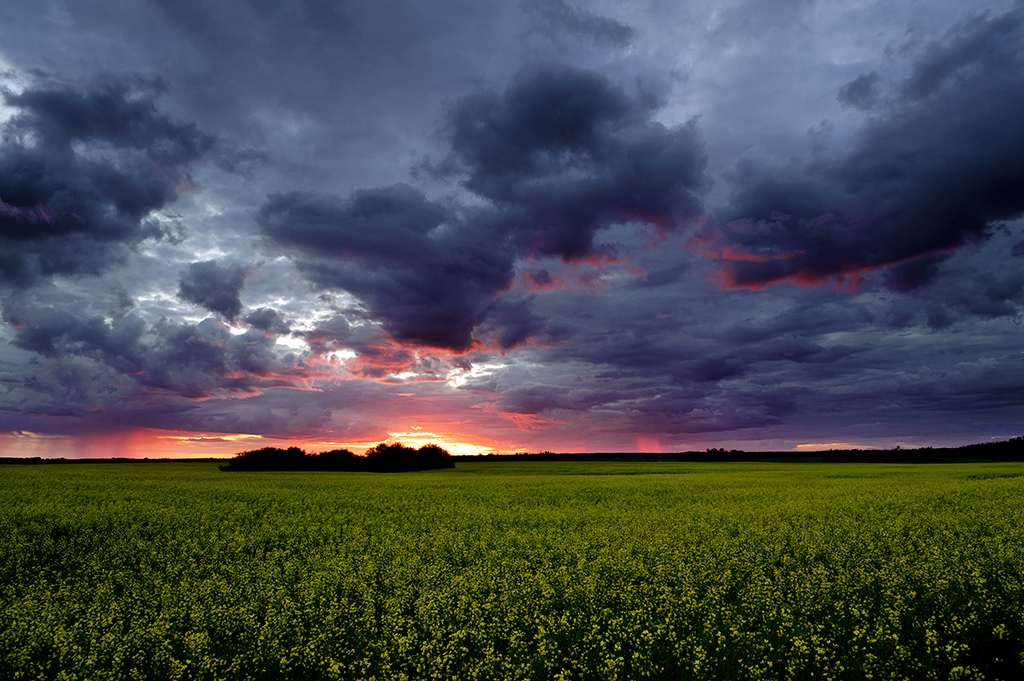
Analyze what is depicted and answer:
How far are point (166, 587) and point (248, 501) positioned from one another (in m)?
13.1

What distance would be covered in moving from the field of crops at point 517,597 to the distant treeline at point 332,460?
4396cm

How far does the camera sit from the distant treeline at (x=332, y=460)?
187ft

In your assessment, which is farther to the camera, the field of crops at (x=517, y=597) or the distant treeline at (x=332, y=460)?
the distant treeline at (x=332, y=460)

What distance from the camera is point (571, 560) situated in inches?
386

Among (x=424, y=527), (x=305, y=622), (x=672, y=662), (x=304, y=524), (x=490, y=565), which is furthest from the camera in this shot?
(x=304, y=524)

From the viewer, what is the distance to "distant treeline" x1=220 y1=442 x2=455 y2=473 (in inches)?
2245

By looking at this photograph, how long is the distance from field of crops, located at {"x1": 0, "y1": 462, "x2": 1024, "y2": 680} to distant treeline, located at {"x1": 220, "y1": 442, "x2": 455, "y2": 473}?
44.0 metres

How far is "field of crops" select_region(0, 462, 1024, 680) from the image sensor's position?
5.71 metres

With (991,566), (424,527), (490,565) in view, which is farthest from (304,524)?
(991,566)

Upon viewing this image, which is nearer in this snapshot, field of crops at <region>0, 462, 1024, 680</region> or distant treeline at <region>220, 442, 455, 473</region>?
field of crops at <region>0, 462, 1024, 680</region>

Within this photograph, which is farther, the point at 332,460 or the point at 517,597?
the point at 332,460

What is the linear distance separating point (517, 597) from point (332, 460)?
184ft

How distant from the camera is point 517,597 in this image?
298 inches

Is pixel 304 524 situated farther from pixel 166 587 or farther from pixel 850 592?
pixel 850 592
